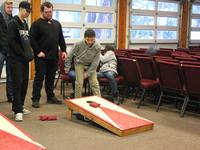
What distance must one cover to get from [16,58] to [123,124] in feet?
5.36

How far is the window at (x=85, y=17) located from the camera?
8812mm

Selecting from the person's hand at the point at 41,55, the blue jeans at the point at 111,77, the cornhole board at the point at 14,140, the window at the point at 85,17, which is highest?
the window at the point at 85,17

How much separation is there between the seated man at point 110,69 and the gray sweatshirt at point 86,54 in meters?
0.45

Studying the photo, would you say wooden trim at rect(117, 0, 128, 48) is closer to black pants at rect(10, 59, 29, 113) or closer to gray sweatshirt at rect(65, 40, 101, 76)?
gray sweatshirt at rect(65, 40, 101, 76)

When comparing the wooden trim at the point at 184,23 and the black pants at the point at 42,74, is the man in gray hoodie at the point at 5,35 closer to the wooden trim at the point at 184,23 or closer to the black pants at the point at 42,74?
the black pants at the point at 42,74

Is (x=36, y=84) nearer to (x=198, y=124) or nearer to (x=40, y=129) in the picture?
(x=40, y=129)

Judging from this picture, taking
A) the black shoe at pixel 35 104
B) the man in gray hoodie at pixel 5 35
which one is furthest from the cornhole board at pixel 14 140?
the black shoe at pixel 35 104

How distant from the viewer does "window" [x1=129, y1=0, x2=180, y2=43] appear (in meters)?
10.6

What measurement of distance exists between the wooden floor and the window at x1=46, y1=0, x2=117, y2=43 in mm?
3990

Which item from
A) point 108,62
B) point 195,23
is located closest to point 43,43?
point 108,62

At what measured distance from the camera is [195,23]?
12.9 m

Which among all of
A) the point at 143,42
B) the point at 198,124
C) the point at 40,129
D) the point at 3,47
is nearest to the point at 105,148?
the point at 40,129

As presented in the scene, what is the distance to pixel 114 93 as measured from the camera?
5.81 meters

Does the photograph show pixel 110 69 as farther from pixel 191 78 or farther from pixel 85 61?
pixel 191 78
